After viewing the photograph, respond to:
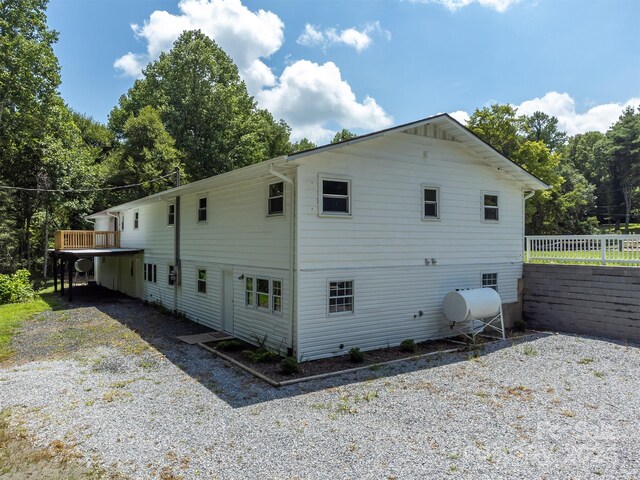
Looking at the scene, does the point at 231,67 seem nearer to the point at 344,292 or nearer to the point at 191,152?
the point at 191,152

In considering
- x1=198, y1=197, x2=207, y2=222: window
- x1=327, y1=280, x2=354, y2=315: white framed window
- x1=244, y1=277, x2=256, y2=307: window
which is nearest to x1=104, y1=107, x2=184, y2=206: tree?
x1=198, y1=197, x2=207, y2=222: window

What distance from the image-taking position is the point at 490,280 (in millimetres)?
12648

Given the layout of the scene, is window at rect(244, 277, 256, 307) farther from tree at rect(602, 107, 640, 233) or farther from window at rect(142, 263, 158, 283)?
tree at rect(602, 107, 640, 233)

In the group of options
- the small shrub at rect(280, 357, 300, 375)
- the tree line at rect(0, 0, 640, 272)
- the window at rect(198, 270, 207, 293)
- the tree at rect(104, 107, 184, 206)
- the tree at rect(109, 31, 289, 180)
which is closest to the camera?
the small shrub at rect(280, 357, 300, 375)

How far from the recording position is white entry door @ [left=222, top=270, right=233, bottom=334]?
1173cm

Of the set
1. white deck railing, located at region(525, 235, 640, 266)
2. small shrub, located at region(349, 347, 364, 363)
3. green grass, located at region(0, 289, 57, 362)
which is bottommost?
green grass, located at region(0, 289, 57, 362)

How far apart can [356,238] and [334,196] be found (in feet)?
3.88

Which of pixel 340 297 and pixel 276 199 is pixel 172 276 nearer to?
pixel 276 199

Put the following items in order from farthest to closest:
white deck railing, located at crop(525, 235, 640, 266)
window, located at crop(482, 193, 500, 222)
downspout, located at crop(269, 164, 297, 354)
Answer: window, located at crop(482, 193, 500, 222) → white deck railing, located at crop(525, 235, 640, 266) → downspout, located at crop(269, 164, 297, 354)

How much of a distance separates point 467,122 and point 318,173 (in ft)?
84.7

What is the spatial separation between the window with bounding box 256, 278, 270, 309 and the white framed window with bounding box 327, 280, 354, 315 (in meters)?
1.67

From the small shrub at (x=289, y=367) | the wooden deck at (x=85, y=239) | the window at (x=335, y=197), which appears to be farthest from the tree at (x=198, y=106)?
the small shrub at (x=289, y=367)

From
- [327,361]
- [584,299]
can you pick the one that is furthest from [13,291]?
[584,299]

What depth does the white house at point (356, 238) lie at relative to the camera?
912cm
